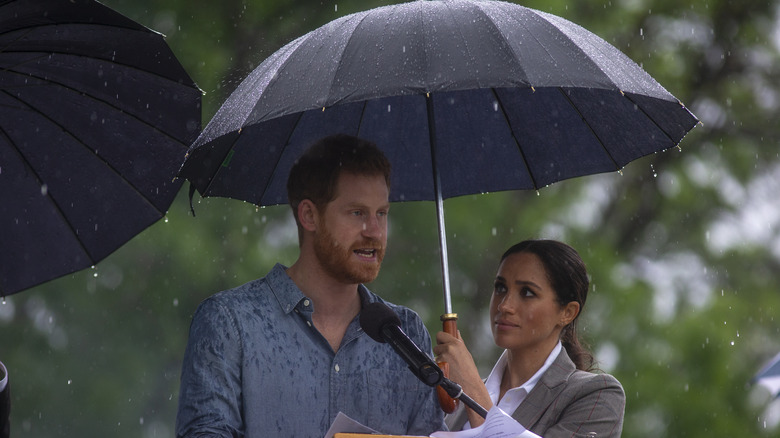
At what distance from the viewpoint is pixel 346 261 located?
3.96 m

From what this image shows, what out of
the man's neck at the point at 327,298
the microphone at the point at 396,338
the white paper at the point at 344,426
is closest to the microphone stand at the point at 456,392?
the microphone at the point at 396,338

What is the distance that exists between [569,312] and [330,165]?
146 cm

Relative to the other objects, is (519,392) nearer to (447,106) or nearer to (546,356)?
(546,356)

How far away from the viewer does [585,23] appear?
12375 millimetres

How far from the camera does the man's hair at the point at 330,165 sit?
4.07 metres

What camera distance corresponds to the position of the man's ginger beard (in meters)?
3.96

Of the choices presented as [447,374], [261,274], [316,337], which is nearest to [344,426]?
[316,337]

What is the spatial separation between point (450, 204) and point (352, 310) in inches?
275

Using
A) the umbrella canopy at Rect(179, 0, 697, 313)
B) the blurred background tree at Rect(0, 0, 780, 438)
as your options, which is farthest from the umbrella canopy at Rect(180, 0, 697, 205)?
the blurred background tree at Rect(0, 0, 780, 438)

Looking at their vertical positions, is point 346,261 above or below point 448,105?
below

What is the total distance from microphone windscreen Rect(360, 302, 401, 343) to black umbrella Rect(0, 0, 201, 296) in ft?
3.75

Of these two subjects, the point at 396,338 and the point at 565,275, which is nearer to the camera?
the point at 396,338

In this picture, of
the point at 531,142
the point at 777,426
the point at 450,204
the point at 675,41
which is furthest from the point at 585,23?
the point at 531,142

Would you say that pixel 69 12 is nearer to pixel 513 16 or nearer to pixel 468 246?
pixel 513 16
